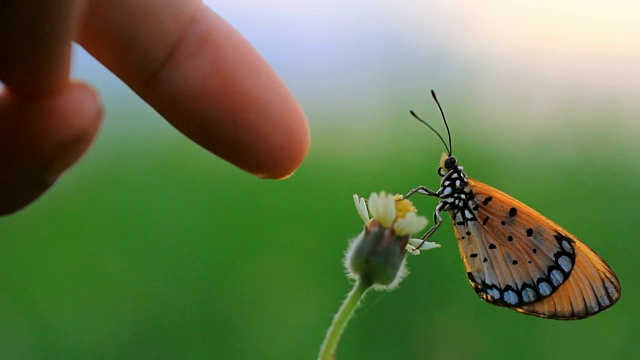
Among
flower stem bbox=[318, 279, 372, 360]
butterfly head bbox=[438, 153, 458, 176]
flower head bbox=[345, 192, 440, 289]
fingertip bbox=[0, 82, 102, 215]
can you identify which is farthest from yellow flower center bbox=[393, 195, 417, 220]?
fingertip bbox=[0, 82, 102, 215]

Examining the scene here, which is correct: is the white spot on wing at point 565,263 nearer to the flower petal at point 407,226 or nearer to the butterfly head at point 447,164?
the butterfly head at point 447,164

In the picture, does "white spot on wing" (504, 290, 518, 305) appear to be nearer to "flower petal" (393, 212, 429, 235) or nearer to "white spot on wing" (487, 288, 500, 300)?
"white spot on wing" (487, 288, 500, 300)

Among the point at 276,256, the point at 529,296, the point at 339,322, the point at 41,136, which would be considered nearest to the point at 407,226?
the point at 339,322

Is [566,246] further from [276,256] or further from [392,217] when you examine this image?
[276,256]

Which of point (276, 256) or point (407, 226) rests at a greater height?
point (276, 256)

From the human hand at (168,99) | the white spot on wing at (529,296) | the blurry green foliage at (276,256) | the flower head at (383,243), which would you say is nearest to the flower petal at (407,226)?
the flower head at (383,243)
